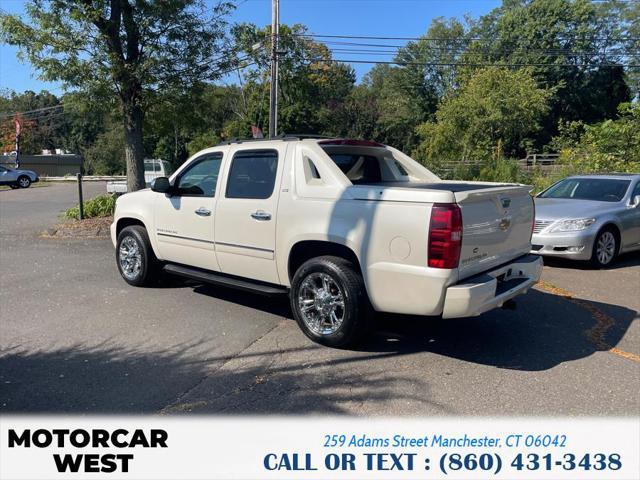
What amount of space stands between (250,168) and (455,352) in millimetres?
2735

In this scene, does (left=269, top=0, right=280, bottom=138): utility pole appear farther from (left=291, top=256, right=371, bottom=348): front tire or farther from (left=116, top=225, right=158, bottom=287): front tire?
(left=291, top=256, right=371, bottom=348): front tire

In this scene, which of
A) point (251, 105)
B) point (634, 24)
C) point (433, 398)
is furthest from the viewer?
point (634, 24)

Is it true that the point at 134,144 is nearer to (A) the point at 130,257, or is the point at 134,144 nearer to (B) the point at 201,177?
(A) the point at 130,257

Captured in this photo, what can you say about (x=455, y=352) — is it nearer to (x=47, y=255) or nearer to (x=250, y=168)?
(x=250, y=168)

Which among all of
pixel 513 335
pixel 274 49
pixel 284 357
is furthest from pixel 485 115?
pixel 284 357

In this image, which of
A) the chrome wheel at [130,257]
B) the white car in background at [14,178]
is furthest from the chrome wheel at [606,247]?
the white car in background at [14,178]

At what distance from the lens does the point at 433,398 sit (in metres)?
3.72

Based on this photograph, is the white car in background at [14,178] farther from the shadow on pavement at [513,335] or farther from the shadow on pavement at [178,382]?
the shadow on pavement at [513,335]

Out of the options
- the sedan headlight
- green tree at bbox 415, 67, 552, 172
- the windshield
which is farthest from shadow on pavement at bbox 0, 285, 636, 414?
green tree at bbox 415, 67, 552, 172

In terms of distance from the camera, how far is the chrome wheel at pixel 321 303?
14.9ft

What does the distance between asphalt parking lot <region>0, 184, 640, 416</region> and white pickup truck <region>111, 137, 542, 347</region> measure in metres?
0.49

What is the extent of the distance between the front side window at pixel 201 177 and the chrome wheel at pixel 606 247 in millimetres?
6064

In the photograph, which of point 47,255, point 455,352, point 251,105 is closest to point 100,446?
point 455,352

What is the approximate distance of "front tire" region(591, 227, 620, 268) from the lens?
804 centimetres
